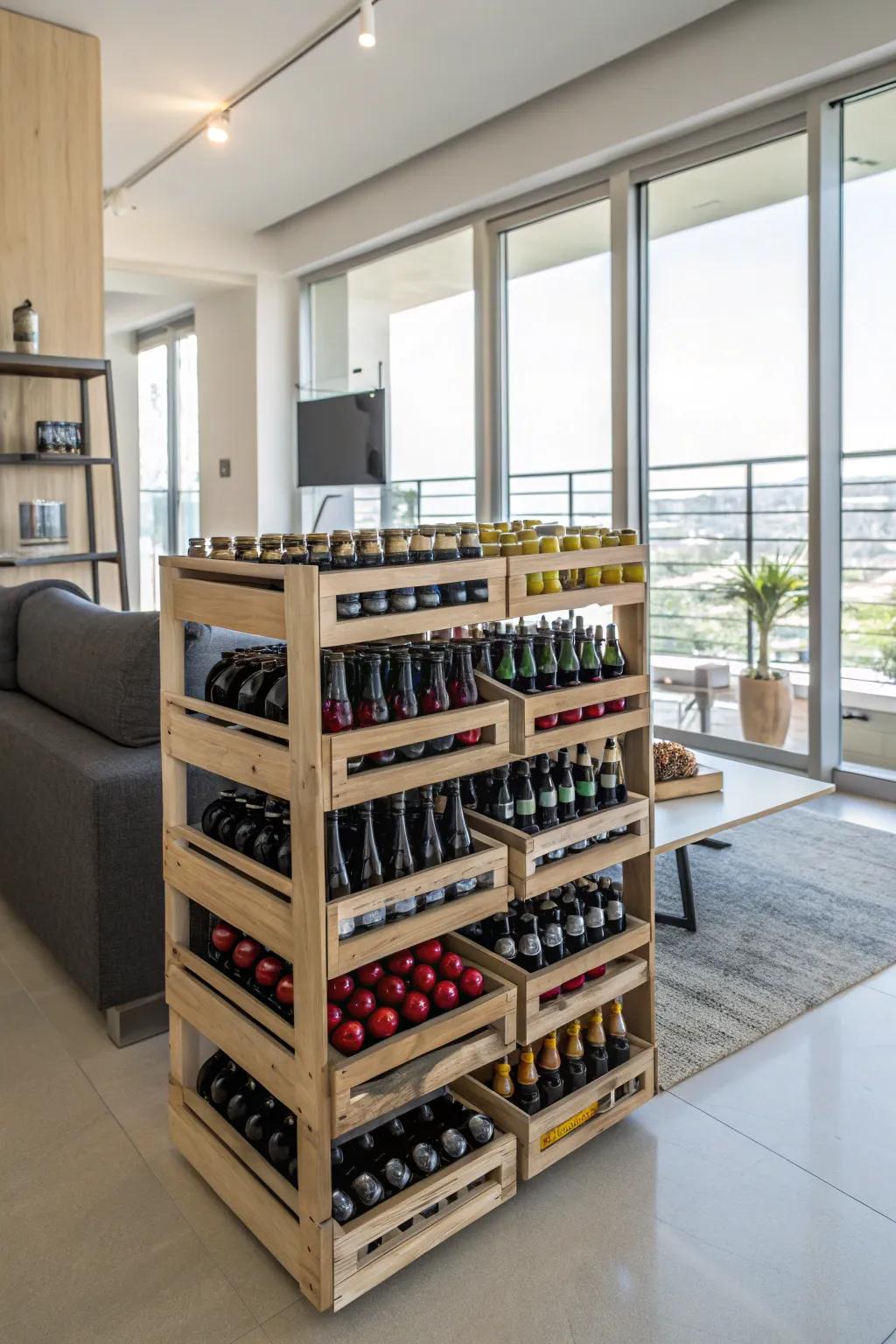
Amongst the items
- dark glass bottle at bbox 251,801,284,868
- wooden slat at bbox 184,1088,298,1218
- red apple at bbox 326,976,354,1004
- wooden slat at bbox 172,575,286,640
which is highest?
wooden slat at bbox 172,575,286,640

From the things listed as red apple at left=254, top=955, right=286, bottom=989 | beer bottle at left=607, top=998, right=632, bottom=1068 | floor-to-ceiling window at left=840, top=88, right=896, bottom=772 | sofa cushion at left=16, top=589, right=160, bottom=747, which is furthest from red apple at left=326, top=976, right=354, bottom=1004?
floor-to-ceiling window at left=840, top=88, right=896, bottom=772

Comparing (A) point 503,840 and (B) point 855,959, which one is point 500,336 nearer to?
(B) point 855,959

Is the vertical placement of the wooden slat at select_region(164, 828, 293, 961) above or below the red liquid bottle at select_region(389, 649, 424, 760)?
below

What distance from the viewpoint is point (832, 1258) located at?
1449mm

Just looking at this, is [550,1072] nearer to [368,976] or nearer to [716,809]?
[368,976]

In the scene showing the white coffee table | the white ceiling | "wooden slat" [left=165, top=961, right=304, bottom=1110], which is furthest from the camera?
the white ceiling

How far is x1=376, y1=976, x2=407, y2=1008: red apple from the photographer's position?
1.46m

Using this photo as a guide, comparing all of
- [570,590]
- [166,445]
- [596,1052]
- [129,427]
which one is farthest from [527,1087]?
[129,427]

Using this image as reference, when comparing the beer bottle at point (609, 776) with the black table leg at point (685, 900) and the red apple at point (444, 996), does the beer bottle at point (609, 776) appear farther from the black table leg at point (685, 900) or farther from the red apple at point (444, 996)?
the black table leg at point (685, 900)

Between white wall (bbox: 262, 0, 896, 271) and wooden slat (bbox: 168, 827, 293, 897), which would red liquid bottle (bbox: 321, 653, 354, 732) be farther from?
white wall (bbox: 262, 0, 896, 271)

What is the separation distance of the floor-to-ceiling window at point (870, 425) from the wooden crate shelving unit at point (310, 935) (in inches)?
110

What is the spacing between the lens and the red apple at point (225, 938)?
160 centimetres

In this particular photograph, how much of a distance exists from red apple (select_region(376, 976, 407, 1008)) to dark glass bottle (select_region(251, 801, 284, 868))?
9.3 inches

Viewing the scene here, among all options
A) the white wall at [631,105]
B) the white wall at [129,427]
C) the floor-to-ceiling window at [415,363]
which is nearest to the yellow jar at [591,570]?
the white wall at [631,105]
